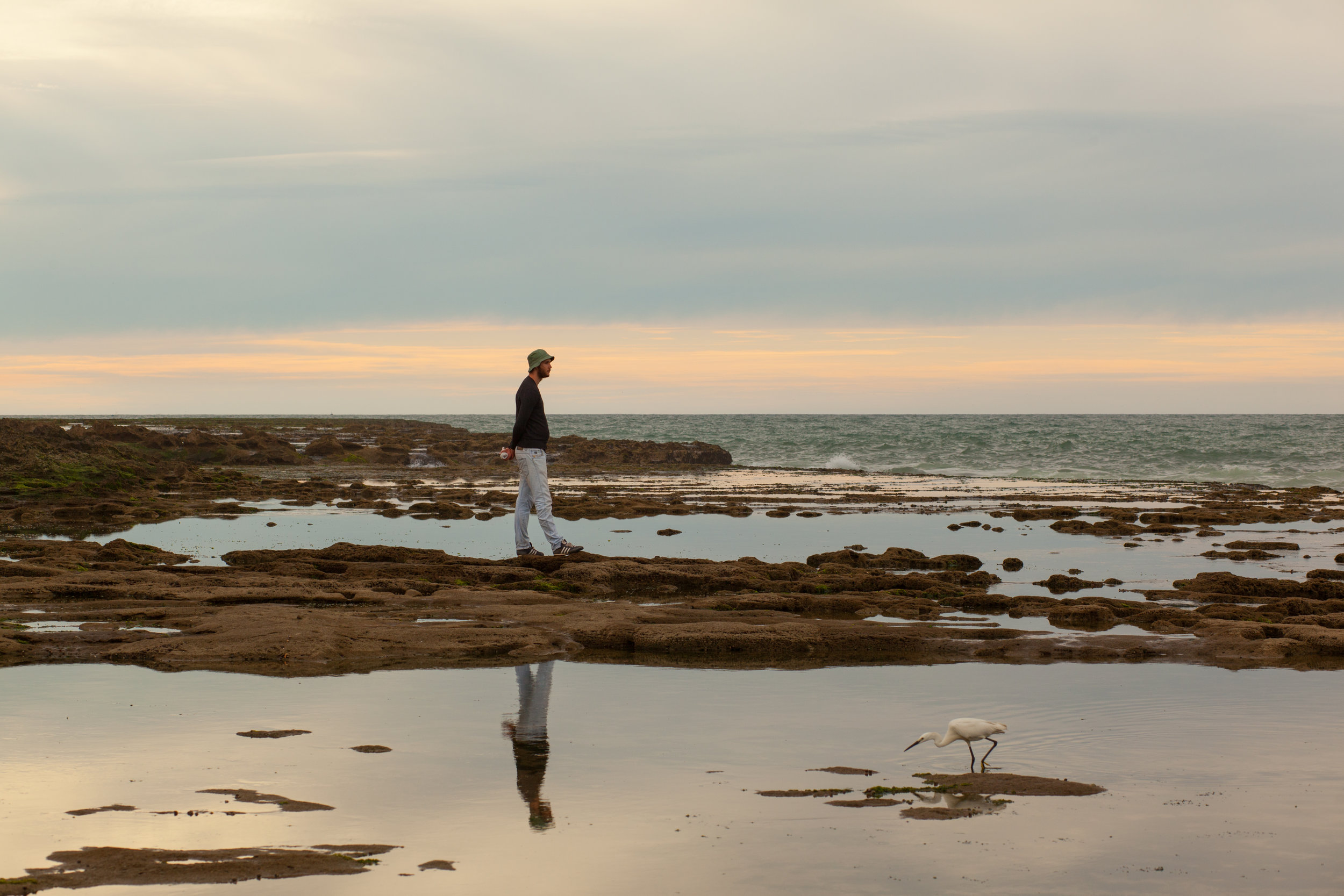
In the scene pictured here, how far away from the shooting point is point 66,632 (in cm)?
958

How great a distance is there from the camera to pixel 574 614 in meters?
11.0

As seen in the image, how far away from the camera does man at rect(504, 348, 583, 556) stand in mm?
14945

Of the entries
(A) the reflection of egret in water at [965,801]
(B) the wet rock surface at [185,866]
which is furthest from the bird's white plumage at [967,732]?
(B) the wet rock surface at [185,866]

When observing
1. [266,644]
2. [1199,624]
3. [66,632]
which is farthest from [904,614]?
[66,632]

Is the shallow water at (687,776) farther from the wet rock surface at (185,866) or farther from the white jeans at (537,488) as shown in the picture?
the white jeans at (537,488)

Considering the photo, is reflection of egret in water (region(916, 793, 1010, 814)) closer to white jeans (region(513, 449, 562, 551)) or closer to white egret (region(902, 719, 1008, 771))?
white egret (region(902, 719, 1008, 771))

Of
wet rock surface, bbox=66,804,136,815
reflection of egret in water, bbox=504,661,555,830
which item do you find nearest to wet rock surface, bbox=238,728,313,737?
reflection of egret in water, bbox=504,661,555,830

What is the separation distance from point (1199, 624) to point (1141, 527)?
12561 millimetres

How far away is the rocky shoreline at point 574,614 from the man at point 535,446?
0.54m

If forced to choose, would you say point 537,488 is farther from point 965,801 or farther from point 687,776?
point 965,801

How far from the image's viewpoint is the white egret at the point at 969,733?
6.16 m

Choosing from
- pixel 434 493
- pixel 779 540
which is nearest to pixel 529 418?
pixel 779 540

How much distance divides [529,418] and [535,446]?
0.42m

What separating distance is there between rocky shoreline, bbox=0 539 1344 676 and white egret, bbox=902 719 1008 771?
10.3 ft
